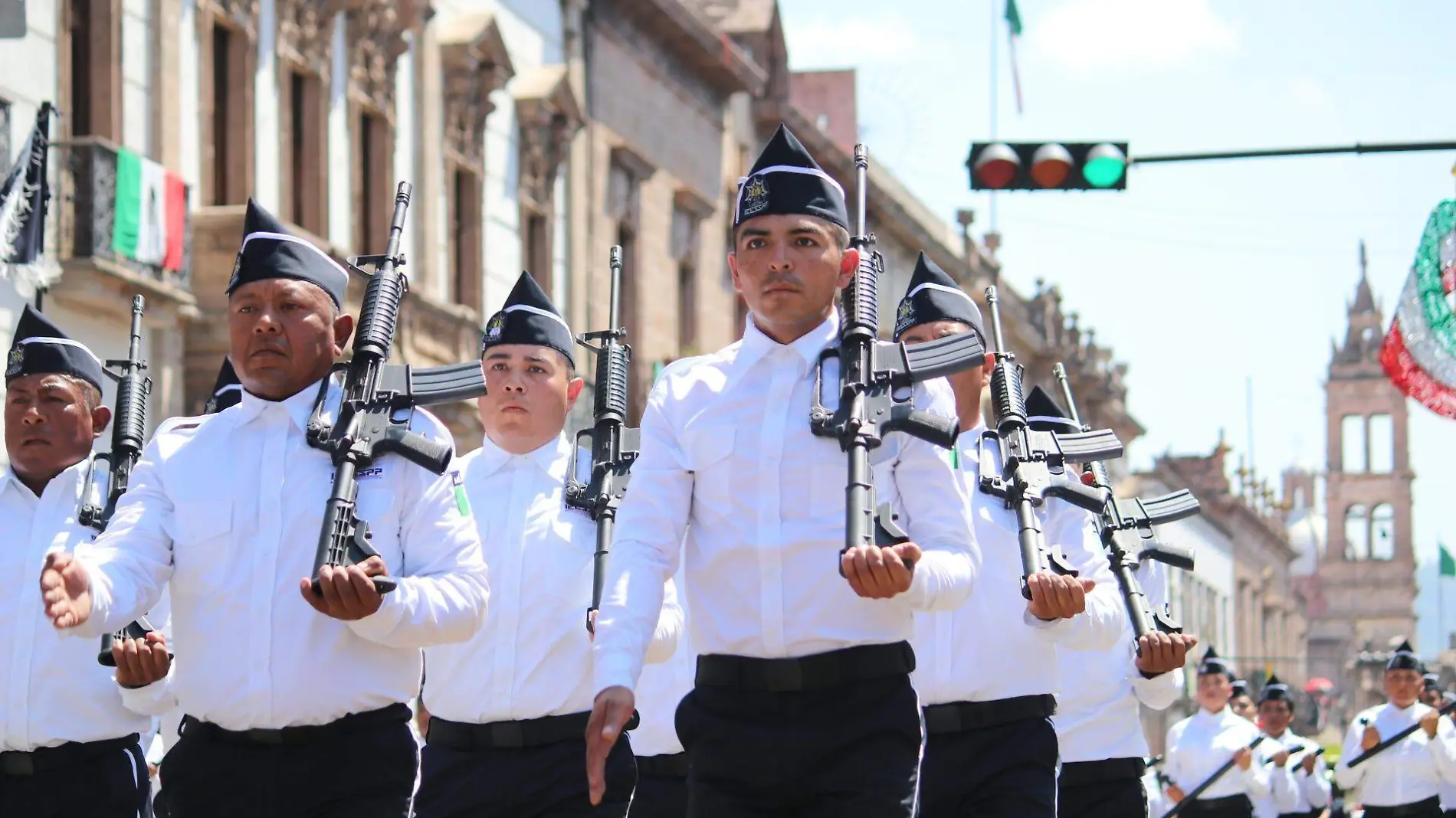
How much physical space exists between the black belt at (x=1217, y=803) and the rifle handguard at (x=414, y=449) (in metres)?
14.4

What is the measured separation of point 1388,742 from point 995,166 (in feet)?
18.9

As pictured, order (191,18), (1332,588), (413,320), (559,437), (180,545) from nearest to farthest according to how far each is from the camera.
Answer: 1. (180,545)
2. (559,437)
3. (191,18)
4. (413,320)
5. (1332,588)

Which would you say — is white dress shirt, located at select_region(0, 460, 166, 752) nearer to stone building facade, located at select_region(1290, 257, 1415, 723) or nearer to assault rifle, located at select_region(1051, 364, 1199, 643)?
assault rifle, located at select_region(1051, 364, 1199, 643)

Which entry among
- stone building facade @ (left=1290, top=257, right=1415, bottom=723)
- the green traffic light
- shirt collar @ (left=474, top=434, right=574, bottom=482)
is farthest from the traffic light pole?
stone building facade @ (left=1290, top=257, right=1415, bottom=723)

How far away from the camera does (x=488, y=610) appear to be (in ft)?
29.7

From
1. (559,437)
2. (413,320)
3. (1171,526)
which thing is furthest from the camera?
(1171,526)

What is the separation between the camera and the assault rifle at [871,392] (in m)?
6.32

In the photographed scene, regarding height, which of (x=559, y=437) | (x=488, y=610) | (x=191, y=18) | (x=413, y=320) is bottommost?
(x=488, y=610)

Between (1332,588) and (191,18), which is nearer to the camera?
(191,18)

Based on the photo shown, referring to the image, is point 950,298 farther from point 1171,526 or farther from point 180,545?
point 1171,526

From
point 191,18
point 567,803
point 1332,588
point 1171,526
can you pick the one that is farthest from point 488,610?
point 1332,588

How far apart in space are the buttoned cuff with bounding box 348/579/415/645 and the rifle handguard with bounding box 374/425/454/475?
1.12 feet

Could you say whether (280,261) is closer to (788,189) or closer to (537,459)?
(788,189)

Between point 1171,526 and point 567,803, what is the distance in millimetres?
61461
